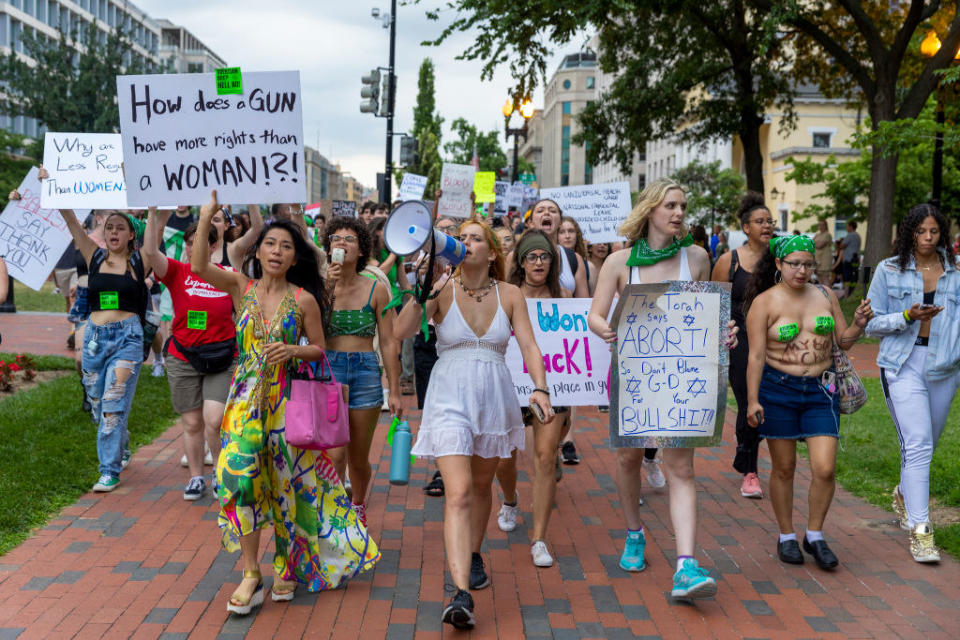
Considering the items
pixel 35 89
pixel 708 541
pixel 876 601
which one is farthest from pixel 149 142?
pixel 35 89

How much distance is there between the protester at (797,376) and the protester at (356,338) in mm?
2160

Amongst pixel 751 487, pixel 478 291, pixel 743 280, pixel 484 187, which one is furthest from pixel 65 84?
pixel 478 291

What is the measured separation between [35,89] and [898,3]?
1027 inches

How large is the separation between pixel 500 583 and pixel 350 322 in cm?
178

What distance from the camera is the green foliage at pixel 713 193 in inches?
1874

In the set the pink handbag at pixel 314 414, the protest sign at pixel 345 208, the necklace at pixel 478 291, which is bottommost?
the pink handbag at pixel 314 414

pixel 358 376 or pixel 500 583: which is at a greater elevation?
pixel 358 376

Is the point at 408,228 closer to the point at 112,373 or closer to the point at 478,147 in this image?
the point at 112,373

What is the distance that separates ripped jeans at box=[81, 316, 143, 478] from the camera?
7133 millimetres

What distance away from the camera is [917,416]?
19.8ft

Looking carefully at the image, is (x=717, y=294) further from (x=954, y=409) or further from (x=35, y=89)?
(x=35, y=89)

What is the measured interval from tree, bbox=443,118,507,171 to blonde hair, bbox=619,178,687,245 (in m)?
70.5

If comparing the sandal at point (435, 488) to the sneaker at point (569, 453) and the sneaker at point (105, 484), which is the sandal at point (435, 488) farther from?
the sneaker at point (105, 484)

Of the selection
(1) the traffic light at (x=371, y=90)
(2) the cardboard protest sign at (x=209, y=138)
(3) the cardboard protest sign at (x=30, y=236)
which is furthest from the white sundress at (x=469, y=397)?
(1) the traffic light at (x=371, y=90)
